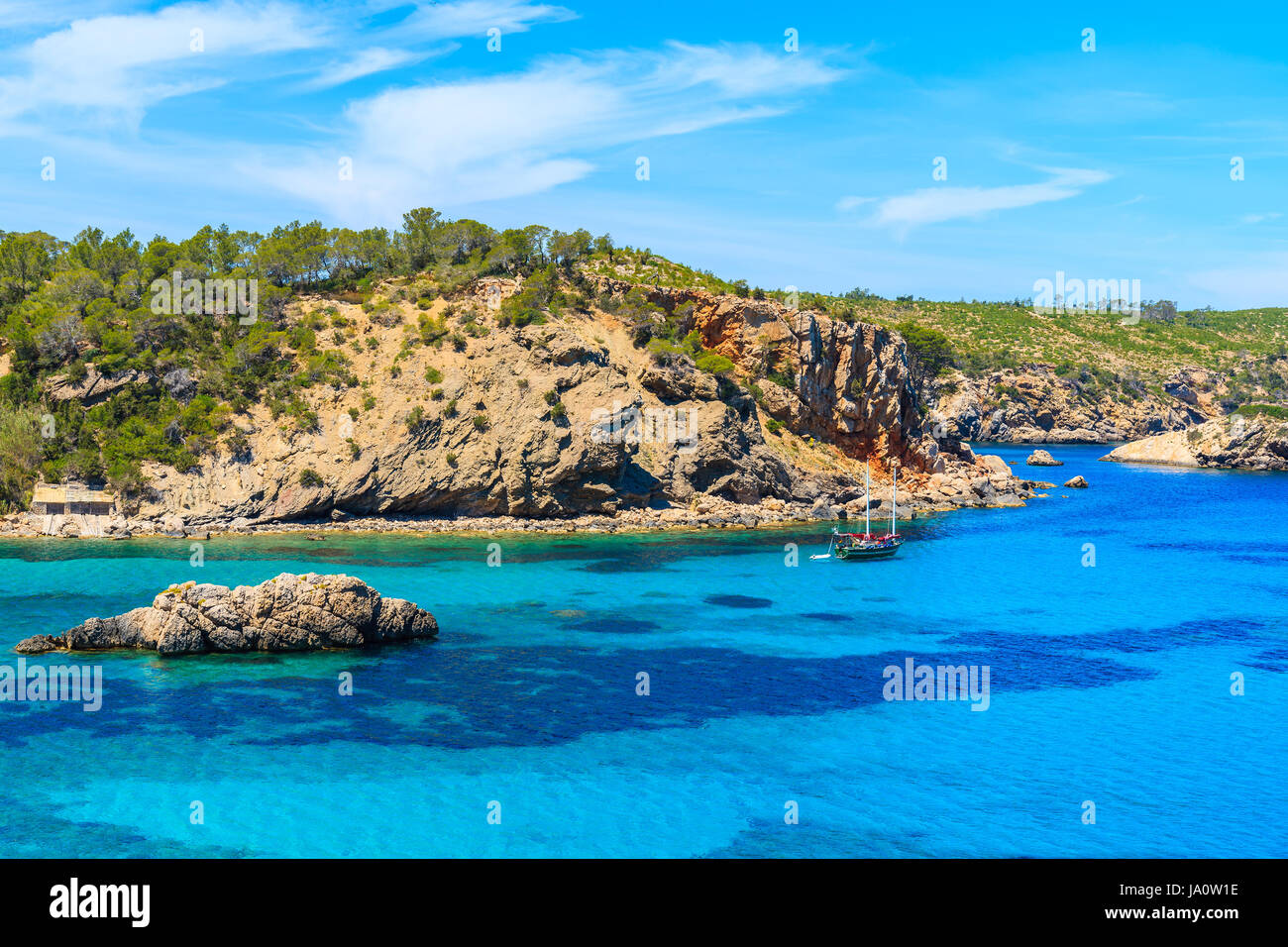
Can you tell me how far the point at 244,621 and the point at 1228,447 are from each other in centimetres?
12435

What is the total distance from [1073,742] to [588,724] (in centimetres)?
1424

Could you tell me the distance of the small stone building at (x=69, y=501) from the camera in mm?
57062

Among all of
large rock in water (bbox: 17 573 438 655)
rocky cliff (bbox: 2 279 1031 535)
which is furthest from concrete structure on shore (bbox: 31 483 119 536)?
large rock in water (bbox: 17 573 438 655)

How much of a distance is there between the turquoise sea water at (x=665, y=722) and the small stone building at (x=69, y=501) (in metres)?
5.75

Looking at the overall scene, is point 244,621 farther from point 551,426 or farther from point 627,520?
point 627,520

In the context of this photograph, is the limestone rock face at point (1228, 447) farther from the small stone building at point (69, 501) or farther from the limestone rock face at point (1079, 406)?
the small stone building at point (69, 501)

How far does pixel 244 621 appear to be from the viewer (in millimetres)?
33812

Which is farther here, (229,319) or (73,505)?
(229,319)

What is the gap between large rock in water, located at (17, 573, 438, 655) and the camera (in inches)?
1307

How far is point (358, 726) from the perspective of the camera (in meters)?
26.5

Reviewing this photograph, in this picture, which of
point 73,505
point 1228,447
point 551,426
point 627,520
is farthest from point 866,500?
point 1228,447

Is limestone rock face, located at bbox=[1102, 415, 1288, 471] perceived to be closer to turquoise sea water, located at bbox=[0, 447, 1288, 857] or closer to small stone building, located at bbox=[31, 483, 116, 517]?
turquoise sea water, located at bbox=[0, 447, 1288, 857]

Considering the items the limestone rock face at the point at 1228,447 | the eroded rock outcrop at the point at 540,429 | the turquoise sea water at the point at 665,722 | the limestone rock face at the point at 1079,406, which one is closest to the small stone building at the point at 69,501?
the eroded rock outcrop at the point at 540,429

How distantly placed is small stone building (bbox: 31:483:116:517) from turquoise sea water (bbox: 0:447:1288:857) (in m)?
5.75
